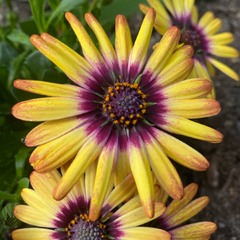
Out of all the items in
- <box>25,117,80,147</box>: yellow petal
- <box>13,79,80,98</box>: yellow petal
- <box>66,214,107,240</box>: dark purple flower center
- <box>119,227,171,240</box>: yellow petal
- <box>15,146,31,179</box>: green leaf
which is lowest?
<box>119,227,171,240</box>: yellow petal

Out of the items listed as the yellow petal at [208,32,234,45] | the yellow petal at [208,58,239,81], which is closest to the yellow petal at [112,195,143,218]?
the yellow petal at [208,58,239,81]

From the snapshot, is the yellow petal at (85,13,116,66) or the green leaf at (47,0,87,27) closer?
the yellow petal at (85,13,116,66)

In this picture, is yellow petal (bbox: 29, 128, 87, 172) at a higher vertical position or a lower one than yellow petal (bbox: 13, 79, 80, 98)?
→ lower

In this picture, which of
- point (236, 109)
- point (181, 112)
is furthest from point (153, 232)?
point (236, 109)

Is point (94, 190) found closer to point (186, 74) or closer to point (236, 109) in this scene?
point (186, 74)

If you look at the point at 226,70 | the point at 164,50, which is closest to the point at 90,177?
the point at 164,50

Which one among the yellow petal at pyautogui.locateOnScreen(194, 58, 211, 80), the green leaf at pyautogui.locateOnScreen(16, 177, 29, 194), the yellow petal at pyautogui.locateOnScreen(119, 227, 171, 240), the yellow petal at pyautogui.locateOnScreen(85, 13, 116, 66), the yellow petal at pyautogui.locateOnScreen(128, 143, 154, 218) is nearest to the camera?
the yellow petal at pyautogui.locateOnScreen(128, 143, 154, 218)

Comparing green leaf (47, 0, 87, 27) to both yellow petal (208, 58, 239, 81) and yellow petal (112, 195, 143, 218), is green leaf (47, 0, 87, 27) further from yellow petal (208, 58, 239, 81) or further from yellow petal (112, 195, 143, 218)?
yellow petal (112, 195, 143, 218)

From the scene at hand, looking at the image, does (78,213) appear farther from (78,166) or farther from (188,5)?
(188,5)

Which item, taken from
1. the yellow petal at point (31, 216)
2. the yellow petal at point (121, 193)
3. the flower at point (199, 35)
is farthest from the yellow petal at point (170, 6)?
the yellow petal at point (31, 216)
